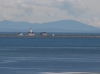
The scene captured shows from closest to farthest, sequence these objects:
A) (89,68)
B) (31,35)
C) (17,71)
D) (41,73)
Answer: (41,73)
(17,71)
(89,68)
(31,35)

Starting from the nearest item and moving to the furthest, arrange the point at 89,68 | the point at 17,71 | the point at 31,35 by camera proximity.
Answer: the point at 17,71
the point at 89,68
the point at 31,35

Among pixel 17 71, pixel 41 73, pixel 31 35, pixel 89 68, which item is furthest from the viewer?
pixel 31 35

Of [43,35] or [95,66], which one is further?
[43,35]

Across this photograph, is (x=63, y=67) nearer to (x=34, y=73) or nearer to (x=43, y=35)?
(x=34, y=73)

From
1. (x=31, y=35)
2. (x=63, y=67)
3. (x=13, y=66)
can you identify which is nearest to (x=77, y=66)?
(x=63, y=67)

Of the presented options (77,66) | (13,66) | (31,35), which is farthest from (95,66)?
(31,35)

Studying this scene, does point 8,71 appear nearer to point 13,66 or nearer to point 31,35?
point 13,66

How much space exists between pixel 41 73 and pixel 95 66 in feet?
27.2

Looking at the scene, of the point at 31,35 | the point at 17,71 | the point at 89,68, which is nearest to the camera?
the point at 17,71

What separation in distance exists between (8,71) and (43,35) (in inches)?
5072

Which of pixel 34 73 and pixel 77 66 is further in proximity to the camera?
pixel 77 66

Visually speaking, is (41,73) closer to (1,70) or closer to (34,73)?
(34,73)

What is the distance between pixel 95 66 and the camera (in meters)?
39.8

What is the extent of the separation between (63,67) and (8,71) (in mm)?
5571
